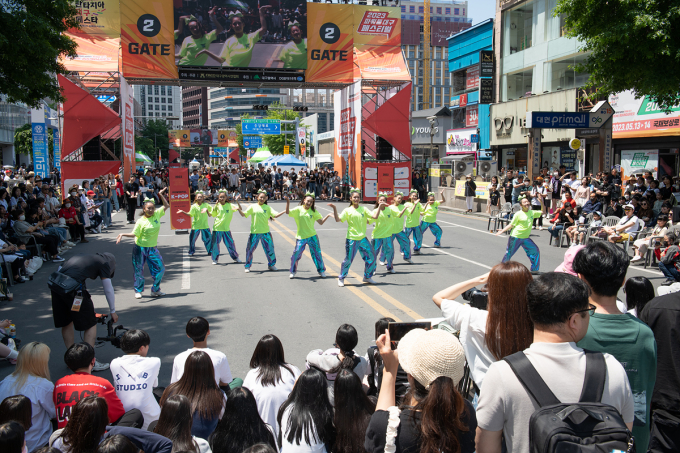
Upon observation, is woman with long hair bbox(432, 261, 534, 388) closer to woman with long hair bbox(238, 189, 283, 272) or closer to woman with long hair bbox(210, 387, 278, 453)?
woman with long hair bbox(210, 387, 278, 453)

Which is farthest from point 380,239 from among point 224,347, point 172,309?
point 224,347

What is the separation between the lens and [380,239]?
40.5 ft

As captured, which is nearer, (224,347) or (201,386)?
(201,386)

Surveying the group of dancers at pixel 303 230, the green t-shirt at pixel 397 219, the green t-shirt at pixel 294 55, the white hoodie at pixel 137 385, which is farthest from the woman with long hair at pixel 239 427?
the green t-shirt at pixel 294 55

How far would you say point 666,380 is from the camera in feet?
11.1

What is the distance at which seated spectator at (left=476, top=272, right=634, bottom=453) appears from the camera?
2.43 meters

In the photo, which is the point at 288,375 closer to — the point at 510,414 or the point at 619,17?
the point at 510,414

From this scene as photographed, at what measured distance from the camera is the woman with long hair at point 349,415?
3.43 meters

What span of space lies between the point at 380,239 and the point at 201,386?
28.1ft

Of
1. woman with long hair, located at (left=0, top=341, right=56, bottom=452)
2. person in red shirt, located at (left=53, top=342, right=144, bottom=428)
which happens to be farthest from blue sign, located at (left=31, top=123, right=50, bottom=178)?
person in red shirt, located at (left=53, top=342, right=144, bottom=428)

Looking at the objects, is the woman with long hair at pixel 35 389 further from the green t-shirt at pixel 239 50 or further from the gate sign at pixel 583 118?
the green t-shirt at pixel 239 50

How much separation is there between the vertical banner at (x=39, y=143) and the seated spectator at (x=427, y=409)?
30.6 m

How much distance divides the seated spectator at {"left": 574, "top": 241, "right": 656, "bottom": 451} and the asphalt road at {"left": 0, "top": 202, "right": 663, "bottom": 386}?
14.0ft

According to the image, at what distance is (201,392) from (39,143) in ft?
96.4
